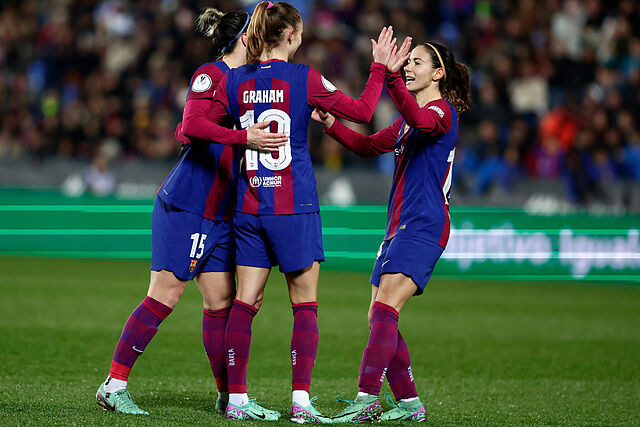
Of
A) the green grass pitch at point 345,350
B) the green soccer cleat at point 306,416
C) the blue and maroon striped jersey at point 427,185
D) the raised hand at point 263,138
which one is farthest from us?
the green grass pitch at point 345,350

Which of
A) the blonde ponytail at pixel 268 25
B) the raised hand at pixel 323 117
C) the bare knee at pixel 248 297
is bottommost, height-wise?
the bare knee at pixel 248 297

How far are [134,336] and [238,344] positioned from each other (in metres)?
0.58

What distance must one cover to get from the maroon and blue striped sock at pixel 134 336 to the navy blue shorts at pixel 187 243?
21 centimetres

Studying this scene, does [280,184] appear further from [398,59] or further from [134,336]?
[134,336]

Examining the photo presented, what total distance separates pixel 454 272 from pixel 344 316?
3307mm

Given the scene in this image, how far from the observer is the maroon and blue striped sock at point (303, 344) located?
478 centimetres

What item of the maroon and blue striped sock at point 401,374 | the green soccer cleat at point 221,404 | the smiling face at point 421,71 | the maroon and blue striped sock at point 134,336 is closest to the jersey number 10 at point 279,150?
the smiling face at point 421,71

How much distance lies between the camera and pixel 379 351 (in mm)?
4797

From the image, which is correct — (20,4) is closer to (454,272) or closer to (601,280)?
(454,272)

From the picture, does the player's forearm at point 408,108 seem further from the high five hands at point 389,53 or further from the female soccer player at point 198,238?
the female soccer player at point 198,238

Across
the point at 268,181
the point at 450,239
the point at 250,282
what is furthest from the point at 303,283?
the point at 450,239

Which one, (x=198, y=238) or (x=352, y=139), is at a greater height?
(x=352, y=139)

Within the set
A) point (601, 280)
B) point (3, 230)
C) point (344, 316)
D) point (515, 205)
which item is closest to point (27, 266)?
point (3, 230)

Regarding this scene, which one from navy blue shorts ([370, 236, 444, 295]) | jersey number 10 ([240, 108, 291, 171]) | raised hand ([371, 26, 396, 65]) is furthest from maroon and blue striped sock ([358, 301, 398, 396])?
raised hand ([371, 26, 396, 65])
